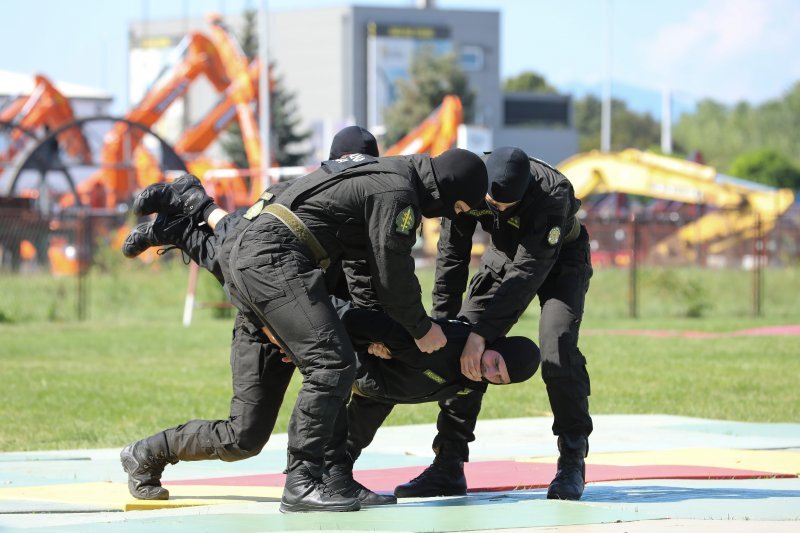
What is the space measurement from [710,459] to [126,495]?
3.68m

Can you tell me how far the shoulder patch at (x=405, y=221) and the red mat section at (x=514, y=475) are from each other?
1.83m

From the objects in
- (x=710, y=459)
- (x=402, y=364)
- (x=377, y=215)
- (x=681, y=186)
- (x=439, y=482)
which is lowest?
(x=710, y=459)

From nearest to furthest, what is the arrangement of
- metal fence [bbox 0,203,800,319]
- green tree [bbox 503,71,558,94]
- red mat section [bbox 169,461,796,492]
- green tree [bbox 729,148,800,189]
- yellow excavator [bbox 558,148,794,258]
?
1. red mat section [bbox 169,461,796,492]
2. metal fence [bbox 0,203,800,319]
3. yellow excavator [bbox 558,148,794,258]
4. green tree [bbox 729,148,800,189]
5. green tree [bbox 503,71,558,94]

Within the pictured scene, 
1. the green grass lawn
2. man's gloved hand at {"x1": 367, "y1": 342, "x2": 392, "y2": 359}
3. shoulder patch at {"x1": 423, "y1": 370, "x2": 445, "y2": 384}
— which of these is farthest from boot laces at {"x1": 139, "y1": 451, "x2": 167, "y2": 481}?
the green grass lawn

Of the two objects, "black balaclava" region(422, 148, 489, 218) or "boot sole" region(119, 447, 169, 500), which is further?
"boot sole" region(119, 447, 169, 500)

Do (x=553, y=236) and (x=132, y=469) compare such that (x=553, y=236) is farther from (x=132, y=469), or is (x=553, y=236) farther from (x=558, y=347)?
(x=132, y=469)

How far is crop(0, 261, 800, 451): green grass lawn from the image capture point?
38.2 feet

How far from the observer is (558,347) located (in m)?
7.09

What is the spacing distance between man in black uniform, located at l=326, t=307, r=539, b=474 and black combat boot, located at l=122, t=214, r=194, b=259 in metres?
1.12

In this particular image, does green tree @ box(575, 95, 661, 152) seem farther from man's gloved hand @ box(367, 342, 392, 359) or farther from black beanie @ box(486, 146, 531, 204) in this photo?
man's gloved hand @ box(367, 342, 392, 359)

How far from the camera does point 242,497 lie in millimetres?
7043

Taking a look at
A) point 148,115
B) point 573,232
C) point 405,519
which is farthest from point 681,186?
point 405,519

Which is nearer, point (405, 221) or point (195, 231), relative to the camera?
point (405, 221)

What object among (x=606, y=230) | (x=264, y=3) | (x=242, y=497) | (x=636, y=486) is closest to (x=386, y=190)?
(x=242, y=497)
